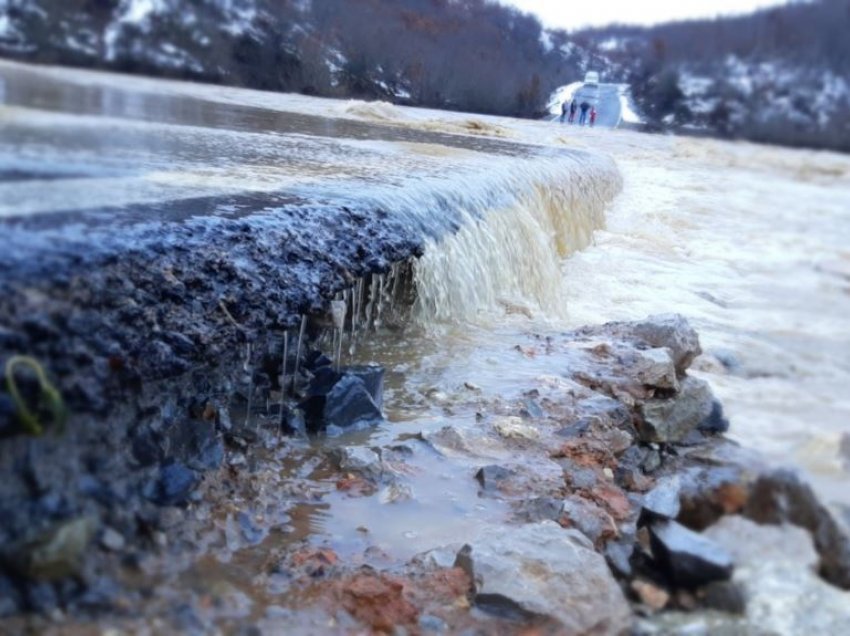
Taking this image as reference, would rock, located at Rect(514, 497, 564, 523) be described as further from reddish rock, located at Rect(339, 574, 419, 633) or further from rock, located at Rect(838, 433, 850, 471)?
rock, located at Rect(838, 433, 850, 471)

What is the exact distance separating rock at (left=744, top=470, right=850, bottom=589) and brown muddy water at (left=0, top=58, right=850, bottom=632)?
0.08 feet

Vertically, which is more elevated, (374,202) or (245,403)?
(374,202)

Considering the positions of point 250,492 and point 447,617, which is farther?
point 250,492

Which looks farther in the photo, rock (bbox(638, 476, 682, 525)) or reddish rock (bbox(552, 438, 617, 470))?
reddish rock (bbox(552, 438, 617, 470))

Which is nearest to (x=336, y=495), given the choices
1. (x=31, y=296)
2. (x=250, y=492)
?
(x=250, y=492)

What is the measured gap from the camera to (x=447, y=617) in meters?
1.80

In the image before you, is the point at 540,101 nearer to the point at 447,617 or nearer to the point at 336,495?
the point at 447,617

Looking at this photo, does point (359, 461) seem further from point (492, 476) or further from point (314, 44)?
point (314, 44)

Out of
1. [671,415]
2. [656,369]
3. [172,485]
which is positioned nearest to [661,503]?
[172,485]

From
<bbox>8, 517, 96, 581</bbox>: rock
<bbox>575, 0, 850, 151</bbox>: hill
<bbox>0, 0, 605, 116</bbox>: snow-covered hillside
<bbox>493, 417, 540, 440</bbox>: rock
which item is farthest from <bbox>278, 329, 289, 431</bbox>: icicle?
<bbox>575, 0, 850, 151</bbox>: hill

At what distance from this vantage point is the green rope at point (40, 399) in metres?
1.37

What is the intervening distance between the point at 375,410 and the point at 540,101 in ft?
6.89

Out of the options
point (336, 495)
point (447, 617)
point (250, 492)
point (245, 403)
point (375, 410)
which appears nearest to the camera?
point (447, 617)

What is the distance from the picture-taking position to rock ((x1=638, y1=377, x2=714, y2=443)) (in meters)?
2.53
